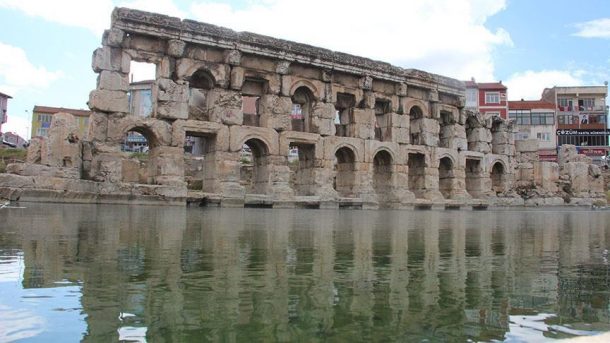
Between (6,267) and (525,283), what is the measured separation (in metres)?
3.56

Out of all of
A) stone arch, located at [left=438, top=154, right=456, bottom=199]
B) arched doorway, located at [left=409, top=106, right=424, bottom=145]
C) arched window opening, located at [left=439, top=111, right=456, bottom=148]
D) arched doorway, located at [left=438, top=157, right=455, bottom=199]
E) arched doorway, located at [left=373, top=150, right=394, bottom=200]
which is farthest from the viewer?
arched window opening, located at [left=439, top=111, right=456, bottom=148]

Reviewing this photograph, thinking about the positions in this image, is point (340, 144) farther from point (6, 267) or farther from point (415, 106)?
point (6, 267)

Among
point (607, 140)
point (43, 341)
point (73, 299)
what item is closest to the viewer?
point (43, 341)

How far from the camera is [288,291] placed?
3184mm

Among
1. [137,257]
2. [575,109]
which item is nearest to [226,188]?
[137,257]

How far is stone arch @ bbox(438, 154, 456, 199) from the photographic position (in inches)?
1057

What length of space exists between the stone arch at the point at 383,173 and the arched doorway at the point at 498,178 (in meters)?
7.78

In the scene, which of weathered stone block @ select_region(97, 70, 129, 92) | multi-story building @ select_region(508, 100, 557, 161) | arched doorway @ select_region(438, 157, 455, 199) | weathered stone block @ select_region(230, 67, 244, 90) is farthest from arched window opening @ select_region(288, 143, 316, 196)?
multi-story building @ select_region(508, 100, 557, 161)

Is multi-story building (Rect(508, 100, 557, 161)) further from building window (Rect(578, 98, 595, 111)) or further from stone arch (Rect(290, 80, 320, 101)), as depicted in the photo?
stone arch (Rect(290, 80, 320, 101))

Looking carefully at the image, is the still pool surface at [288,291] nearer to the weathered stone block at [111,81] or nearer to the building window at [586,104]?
the weathered stone block at [111,81]

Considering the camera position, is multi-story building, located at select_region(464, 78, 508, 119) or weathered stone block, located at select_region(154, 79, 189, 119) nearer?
weathered stone block, located at select_region(154, 79, 189, 119)

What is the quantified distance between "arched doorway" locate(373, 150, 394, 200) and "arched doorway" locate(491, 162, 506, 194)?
25.5 feet

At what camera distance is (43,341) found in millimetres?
2066

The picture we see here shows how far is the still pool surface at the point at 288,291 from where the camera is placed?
7.59 ft
